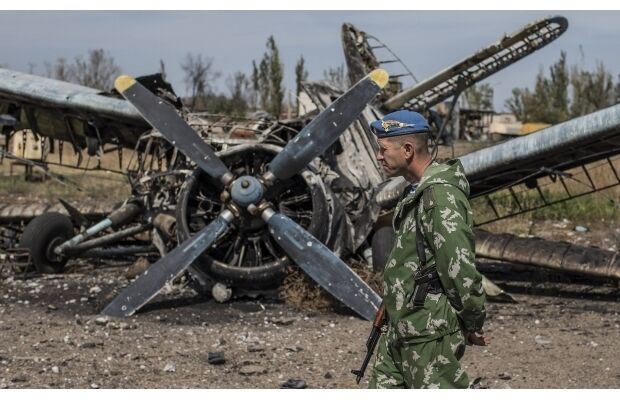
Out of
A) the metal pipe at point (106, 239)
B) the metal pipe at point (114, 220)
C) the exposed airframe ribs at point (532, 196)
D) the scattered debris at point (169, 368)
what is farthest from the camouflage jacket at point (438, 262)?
the exposed airframe ribs at point (532, 196)

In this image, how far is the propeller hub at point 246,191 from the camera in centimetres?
1054

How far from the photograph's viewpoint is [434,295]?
4.16 metres

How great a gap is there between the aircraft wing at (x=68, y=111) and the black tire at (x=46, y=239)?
1.29m

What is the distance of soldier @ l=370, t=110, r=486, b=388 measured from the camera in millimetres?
4055

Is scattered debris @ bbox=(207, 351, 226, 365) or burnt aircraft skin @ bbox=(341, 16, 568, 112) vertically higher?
burnt aircraft skin @ bbox=(341, 16, 568, 112)

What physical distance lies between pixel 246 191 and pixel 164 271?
121 cm

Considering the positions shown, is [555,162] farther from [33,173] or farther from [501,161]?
[33,173]

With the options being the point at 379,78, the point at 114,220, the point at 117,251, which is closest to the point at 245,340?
the point at 379,78

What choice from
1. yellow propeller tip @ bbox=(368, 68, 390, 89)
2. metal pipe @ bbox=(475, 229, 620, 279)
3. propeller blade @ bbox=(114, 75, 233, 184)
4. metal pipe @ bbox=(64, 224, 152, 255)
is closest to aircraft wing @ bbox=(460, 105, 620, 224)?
metal pipe @ bbox=(475, 229, 620, 279)

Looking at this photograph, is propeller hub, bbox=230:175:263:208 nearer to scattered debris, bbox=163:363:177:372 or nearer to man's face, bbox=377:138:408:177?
scattered debris, bbox=163:363:177:372

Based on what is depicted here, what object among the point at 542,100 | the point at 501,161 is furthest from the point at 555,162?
the point at 542,100

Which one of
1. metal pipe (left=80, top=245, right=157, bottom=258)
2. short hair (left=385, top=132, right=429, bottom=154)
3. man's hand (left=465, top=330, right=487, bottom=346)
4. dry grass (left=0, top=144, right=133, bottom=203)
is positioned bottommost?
dry grass (left=0, top=144, right=133, bottom=203)

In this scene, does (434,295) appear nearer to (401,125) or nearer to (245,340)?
(401,125)

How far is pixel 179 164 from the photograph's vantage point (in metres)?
12.2
